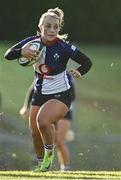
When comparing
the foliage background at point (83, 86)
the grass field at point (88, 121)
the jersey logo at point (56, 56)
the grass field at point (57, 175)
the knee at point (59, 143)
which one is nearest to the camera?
the grass field at point (57, 175)

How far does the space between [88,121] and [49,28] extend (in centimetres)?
1332

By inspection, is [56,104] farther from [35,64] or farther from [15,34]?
[15,34]

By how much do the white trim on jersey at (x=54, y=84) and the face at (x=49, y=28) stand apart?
1.38ft

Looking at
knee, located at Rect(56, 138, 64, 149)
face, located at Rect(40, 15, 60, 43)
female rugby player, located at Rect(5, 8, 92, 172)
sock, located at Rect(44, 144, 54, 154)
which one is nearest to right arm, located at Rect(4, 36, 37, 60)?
female rugby player, located at Rect(5, 8, 92, 172)

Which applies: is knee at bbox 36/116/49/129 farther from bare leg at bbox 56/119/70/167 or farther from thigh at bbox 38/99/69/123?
bare leg at bbox 56/119/70/167

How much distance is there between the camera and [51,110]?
32.2 feet

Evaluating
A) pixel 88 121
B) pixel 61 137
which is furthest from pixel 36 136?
pixel 88 121

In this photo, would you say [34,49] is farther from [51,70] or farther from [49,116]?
[49,116]

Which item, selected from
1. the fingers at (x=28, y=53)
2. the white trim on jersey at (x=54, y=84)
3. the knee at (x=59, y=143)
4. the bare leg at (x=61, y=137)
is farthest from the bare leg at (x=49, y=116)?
the knee at (x=59, y=143)

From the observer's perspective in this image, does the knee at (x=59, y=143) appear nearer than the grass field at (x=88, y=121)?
No

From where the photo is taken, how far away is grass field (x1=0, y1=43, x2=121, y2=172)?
1433 centimetres

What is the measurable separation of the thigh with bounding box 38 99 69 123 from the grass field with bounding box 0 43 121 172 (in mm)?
3163

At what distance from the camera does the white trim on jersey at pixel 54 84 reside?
396 inches

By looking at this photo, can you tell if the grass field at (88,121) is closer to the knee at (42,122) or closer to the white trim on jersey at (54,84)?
the white trim on jersey at (54,84)
